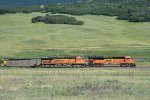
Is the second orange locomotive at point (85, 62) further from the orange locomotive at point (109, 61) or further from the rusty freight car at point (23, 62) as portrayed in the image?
the rusty freight car at point (23, 62)

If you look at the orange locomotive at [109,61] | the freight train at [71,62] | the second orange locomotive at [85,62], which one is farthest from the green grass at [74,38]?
the freight train at [71,62]

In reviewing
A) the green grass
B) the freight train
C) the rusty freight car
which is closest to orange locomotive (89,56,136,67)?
the freight train

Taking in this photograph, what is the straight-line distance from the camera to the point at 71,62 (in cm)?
9494

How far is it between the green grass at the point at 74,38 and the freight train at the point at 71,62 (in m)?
18.2

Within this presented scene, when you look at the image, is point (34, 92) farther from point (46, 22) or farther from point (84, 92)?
point (46, 22)

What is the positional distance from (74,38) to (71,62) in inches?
2006

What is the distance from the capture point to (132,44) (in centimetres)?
13725

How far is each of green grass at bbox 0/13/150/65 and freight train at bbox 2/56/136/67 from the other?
18179mm

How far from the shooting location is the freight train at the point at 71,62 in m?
94.9

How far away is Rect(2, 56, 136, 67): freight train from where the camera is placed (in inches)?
3735

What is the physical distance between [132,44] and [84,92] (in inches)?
3660

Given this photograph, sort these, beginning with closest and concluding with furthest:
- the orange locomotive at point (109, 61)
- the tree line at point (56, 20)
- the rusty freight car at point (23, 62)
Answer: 1. the rusty freight car at point (23, 62)
2. the orange locomotive at point (109, 61)
3. the tree line at point (56, 20)

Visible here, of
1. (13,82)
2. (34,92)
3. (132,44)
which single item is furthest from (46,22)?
(34,92)

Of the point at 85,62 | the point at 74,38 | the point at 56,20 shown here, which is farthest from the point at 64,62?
the point at 56,20
